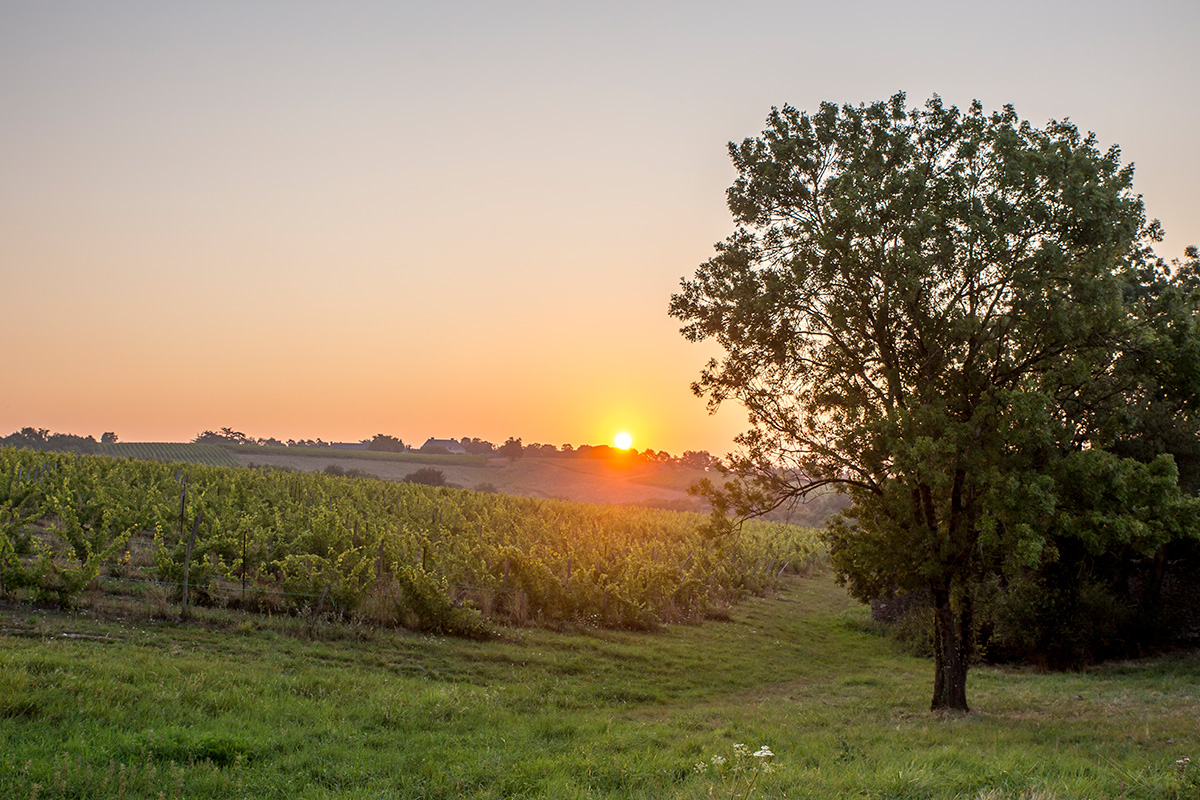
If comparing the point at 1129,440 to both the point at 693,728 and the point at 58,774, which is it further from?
the point at 58,774

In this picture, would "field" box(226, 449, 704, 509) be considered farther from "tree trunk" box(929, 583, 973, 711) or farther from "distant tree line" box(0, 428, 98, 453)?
"tree trunk" box(929, 583, 973, 711)

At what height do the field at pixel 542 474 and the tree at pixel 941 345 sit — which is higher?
the tree at pixel 941 345

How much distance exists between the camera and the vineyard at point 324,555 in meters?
17.3

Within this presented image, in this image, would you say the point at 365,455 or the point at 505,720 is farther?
the point at 365,455

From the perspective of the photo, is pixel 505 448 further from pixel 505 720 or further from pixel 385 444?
pixel 505 720

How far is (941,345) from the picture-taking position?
45.2ft

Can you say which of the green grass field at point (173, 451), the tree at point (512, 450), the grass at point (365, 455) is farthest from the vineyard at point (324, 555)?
the tree at point (512, 450)

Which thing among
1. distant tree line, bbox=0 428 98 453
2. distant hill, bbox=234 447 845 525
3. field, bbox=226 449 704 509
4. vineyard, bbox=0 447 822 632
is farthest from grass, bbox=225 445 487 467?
vineyard, bbox=0 447 822 632

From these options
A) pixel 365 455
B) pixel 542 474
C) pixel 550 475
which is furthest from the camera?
pixel 550 475

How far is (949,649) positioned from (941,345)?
5.98 metres

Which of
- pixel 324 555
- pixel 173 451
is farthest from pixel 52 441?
pixel 324 555

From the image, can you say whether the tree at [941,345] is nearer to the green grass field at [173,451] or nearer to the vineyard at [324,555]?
the vineyard at [324,555]

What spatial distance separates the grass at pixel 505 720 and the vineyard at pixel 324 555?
127 cm

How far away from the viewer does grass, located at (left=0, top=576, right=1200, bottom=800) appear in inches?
300
